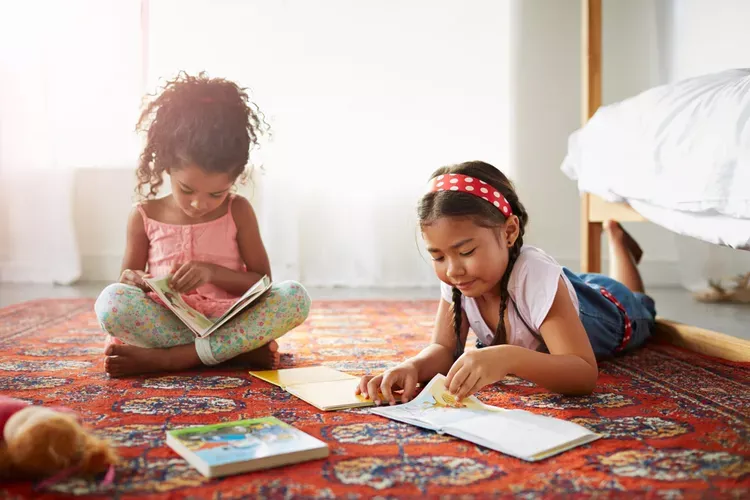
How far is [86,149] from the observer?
3012 millimetres

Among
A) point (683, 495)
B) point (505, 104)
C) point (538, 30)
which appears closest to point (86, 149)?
point (505, 104)

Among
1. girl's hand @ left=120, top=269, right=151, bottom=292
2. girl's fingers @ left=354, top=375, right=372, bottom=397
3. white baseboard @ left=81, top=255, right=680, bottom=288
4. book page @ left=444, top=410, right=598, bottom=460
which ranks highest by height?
girl's hand @ left=120, top=269, right=151, bottom=292

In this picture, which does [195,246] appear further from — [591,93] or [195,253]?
[591,93]

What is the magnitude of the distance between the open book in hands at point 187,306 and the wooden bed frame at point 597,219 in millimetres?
894

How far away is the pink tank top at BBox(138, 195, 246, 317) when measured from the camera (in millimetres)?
1400

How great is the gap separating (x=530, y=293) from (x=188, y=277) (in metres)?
0.57

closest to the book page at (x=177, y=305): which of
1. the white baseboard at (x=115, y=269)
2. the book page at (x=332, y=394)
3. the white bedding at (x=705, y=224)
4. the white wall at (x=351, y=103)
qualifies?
the book page at (x=332, y=394)

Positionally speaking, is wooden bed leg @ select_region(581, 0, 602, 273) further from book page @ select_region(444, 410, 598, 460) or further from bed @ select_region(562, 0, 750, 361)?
book page @ select_region(444, 410, 598, 460)

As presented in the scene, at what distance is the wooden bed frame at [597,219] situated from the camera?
1496 millimetres

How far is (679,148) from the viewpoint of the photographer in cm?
153

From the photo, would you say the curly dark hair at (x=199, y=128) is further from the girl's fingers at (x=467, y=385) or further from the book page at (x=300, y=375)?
the girl's fingers at (x=467, y=385)

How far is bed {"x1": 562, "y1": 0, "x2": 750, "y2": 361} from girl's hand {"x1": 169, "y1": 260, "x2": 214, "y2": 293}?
951mm

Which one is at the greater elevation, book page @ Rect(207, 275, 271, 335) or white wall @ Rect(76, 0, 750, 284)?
white wall @ Rect(76, 0, 750, 284)

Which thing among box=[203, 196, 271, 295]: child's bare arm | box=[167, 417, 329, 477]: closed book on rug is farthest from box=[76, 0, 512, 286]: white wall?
box=[167, 417, 329, 477]: closed book on rug
